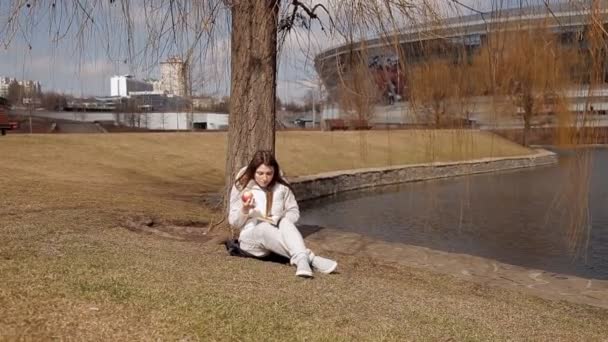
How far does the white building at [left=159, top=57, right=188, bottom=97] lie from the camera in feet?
20.9

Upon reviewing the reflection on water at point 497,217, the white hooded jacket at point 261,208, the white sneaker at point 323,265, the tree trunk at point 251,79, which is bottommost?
the reflection on water at point 497,217

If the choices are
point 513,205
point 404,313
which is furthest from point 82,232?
point 513,205

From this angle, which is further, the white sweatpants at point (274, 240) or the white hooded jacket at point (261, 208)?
the white hooded jacket at point (261, 208)

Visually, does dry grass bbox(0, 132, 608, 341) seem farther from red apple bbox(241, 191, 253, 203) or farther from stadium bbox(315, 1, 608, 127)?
stadium bbox(315, 1, 608, 127)

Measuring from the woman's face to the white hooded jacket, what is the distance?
0.14 feet

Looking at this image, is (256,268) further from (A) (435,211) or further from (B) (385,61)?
(A) (435,211)

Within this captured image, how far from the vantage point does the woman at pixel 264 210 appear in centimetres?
477

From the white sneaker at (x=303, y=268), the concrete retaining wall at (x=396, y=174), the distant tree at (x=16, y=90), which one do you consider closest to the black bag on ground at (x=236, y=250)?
the white sneaker at (x=303, y=268)

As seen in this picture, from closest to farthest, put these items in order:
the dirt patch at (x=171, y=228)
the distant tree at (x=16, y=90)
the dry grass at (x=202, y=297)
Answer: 1. the dry grass at (x=202, y=297)
2. the dirt patch at (x=171, y=228)
3. the distant tree at (x=16, y=90)

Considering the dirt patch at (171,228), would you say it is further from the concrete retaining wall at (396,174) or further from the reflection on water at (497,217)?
the concrete retaining wall at (396,174)

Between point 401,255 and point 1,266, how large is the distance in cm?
433

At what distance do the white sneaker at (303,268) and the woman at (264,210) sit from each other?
0.28m

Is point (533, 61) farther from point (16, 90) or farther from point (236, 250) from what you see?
point (16, 90)

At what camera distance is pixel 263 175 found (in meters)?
4.94
